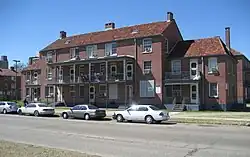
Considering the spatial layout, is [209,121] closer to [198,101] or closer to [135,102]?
[198,101]

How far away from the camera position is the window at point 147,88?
40.7 m

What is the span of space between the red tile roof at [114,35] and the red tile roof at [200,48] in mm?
3286

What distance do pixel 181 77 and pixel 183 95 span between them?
7.08 feet

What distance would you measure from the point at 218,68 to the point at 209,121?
1480 cm

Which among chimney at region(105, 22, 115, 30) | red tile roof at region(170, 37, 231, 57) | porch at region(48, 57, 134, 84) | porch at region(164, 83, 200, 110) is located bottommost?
porch at region(164, 83, 200, 110)

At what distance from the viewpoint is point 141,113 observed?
82.7 ft

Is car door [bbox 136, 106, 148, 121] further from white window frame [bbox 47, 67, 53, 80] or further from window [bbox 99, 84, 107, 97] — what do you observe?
white window frame [bbox 47, 67, 53, 80]

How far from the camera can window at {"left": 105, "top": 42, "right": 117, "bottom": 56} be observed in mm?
44188

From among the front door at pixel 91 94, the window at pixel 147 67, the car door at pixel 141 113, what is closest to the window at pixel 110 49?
the window at pixel 147 67

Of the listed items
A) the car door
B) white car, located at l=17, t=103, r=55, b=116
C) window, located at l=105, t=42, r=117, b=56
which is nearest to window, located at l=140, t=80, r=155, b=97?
window, located at l=105, t=42, r=117, b=56

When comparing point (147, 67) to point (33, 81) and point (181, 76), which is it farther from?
point (33, 81)

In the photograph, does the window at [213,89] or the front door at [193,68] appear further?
the front door at [193,68]

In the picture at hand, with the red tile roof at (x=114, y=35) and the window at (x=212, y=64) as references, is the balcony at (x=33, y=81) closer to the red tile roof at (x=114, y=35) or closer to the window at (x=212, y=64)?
the red tile roof at (x=114, y=35)

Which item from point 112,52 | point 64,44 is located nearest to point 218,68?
point 112,52
